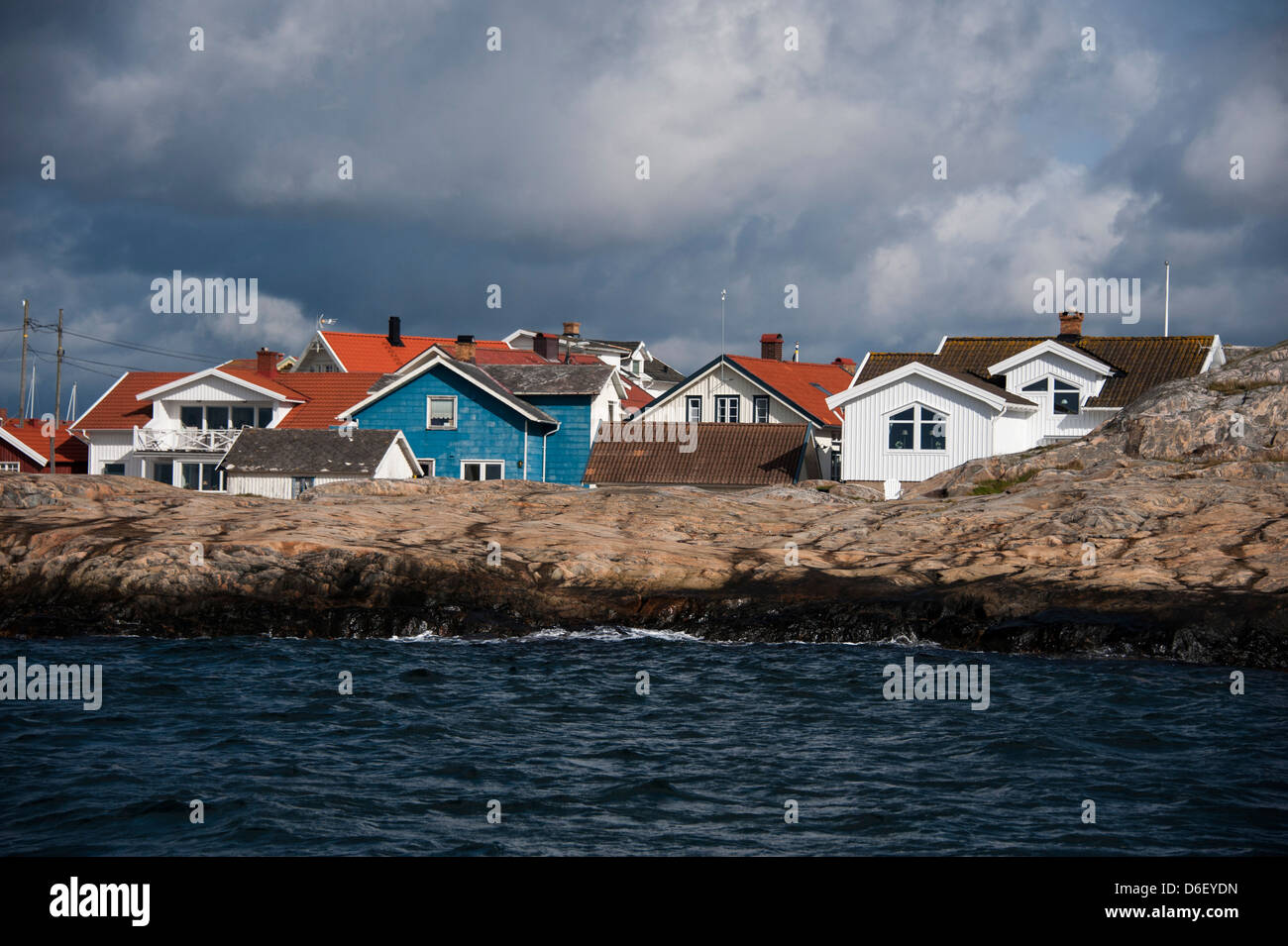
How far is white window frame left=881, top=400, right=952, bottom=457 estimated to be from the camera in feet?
132

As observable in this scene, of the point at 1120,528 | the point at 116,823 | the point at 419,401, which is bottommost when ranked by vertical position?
the point at 116,823

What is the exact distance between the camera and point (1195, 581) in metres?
20.6

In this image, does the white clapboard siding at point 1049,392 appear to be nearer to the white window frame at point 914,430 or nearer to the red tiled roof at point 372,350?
the white window frame at point 914,430

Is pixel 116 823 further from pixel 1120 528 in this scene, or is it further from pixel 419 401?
pixel 419 401

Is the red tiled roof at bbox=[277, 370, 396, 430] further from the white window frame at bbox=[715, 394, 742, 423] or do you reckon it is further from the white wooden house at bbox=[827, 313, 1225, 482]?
the white wooden house at bbox=[827, 313, 1225, 482]

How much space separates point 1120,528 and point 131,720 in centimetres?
1822

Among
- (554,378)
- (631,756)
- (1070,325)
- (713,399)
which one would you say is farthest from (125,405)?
(631,756)

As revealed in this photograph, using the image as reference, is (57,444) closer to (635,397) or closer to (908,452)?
(635,397)

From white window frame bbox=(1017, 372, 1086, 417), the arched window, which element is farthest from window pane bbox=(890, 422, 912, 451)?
white window frame bbox=(1017, 372, 1086, 417)

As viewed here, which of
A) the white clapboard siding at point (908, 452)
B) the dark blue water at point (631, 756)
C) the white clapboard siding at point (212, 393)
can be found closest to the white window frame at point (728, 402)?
the white clapboard siding at point (908, 452)

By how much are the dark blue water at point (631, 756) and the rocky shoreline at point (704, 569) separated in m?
1.21

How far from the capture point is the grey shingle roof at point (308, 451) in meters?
43.3
